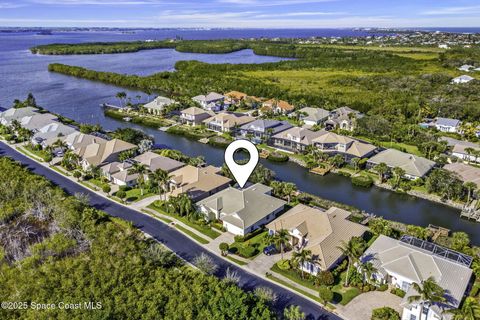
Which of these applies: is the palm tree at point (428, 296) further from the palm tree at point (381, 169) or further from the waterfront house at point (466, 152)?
the waterfront house at point (466, 152)

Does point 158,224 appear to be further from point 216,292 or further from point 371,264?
point 371,264

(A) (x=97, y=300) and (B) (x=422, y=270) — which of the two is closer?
(A) (x=97, y=300)

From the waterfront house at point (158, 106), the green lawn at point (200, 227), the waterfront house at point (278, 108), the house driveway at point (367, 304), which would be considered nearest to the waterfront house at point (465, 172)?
the house driveway at point (367, 304)

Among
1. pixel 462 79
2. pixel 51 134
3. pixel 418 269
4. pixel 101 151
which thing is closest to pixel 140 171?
pixel 101 151

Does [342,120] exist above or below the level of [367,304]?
above

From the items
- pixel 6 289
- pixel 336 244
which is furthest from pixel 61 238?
pixel 336 244

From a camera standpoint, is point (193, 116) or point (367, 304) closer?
point (367, 304)

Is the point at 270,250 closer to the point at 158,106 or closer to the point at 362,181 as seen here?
the point at 362,181
